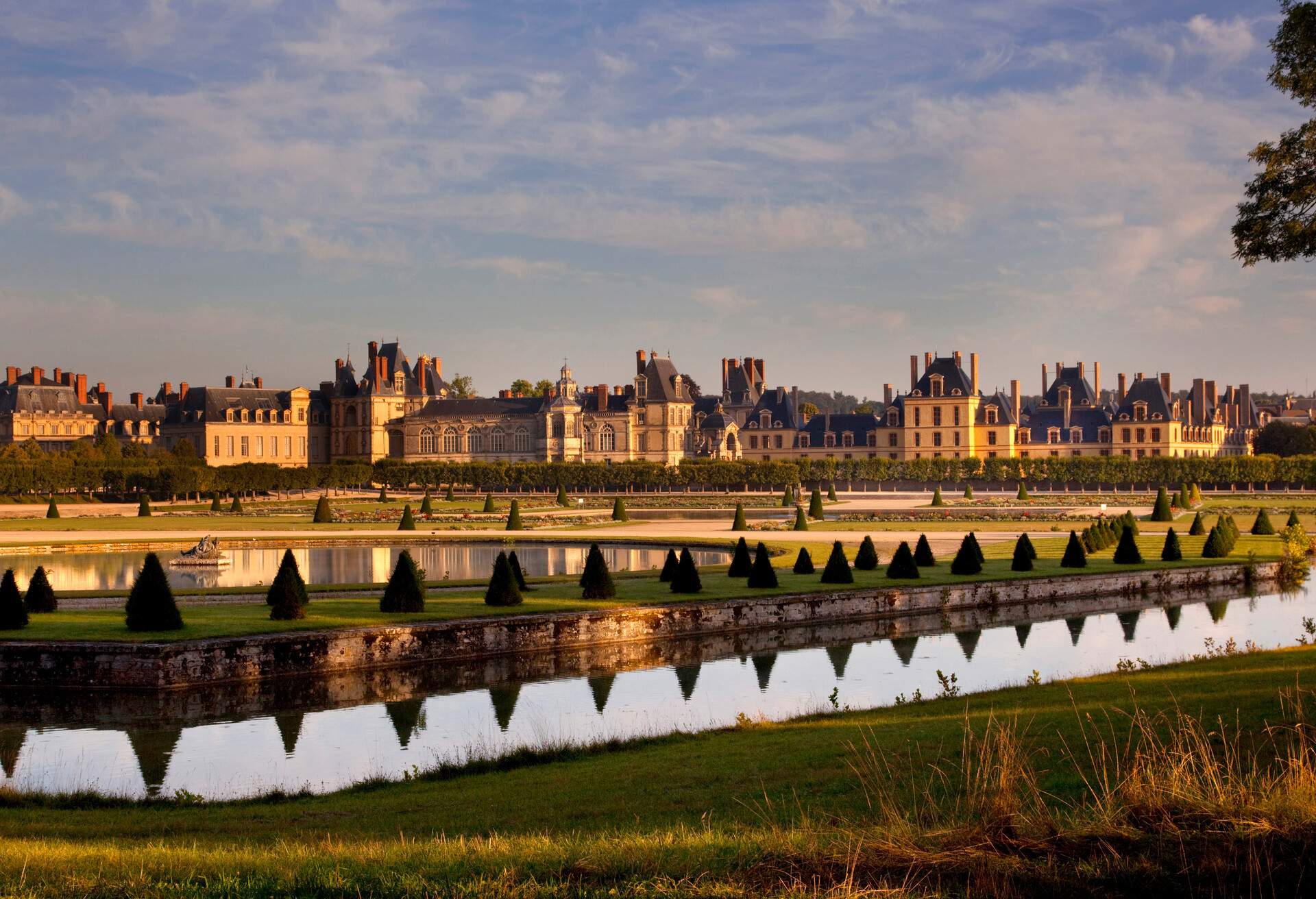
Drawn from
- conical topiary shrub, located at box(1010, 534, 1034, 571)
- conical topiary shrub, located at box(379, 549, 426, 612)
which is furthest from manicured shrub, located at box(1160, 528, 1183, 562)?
conical topiary shrub, located at box(379, 549, 426, 612)

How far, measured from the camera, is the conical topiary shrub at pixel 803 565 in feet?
85.4

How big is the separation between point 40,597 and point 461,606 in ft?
20.4

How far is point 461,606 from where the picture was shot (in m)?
20.6

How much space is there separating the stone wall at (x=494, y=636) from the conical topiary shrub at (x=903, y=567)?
1007 mm

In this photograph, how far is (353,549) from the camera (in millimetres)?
35750

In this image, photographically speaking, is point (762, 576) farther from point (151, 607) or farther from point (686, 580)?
point (151, 607)

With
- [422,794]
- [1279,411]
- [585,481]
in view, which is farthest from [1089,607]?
[1279,411]

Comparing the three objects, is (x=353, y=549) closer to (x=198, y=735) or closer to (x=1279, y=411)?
(x=198, y=735)

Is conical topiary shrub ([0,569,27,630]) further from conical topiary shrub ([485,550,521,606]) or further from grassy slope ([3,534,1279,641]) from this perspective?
conical topiary shrub ([485,550,521,606])

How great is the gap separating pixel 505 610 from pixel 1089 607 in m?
11.5

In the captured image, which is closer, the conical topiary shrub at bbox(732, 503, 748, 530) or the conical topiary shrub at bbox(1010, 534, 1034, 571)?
the conical topiary shrub at bbox(1010, 534, 1034, 571)

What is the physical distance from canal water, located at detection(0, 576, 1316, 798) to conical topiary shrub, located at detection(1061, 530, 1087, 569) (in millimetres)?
3869

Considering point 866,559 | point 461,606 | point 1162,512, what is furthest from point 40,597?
point 1162,512

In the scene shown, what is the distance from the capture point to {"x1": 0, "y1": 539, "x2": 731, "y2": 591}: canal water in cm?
2764
